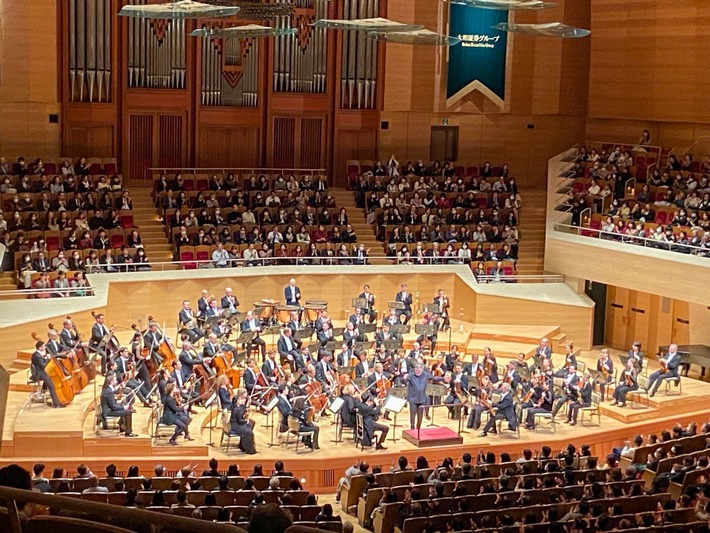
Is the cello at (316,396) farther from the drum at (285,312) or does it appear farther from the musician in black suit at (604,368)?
the musician in black suit at (604,368)

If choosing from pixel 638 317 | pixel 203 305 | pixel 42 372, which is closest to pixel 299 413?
pixel 42 372

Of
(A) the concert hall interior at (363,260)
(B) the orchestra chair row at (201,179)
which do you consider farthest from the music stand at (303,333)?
(B) the orchestra chair row at (201,179)

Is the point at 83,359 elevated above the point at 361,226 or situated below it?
below

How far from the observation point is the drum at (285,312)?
18969mm

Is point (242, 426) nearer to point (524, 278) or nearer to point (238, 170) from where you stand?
point (524, 278)

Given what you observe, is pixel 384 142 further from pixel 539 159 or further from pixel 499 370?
pixel 499 370

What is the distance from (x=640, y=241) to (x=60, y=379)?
36.2 feet

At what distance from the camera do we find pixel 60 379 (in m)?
15.4

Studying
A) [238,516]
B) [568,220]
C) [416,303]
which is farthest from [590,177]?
[238,516]

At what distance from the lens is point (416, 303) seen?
71.3 feet

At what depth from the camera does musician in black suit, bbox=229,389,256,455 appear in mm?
14430

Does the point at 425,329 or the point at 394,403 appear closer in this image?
the point at 394,403

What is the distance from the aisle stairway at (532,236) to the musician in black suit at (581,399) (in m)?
6.56

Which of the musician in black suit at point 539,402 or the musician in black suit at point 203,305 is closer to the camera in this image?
the musician in black suit at point 539,402
